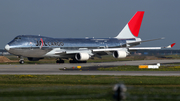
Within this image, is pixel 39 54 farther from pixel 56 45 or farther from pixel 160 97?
pixel 160 97

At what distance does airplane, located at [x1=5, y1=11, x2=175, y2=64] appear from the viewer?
51.5m

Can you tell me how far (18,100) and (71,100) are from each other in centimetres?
288

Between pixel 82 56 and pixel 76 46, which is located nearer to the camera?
pixel 82 56

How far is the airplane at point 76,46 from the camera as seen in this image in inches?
2029

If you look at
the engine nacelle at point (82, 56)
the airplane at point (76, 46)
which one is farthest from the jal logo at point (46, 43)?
the engine nacelle at point (82, 56)

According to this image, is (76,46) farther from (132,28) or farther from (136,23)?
(136,23)

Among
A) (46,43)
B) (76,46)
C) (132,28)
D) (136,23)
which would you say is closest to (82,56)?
(76,46)

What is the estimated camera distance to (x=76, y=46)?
57.9 m

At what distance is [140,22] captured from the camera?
67.1 m

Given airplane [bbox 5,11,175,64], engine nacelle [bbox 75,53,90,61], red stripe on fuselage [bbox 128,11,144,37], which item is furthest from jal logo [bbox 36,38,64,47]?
red stripe on fuselage [bbox 128,11,144,37]

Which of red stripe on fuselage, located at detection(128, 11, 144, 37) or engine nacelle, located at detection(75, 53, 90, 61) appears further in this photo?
red stripe on fuselage, located at detection(128, 11, 144, 37)

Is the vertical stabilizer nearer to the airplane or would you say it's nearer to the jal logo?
the airplane

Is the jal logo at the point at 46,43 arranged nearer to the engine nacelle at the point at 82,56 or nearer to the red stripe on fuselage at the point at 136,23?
the engine nacelle at the point at 82,56

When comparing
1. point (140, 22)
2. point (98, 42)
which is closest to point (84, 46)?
point (98, 42)
